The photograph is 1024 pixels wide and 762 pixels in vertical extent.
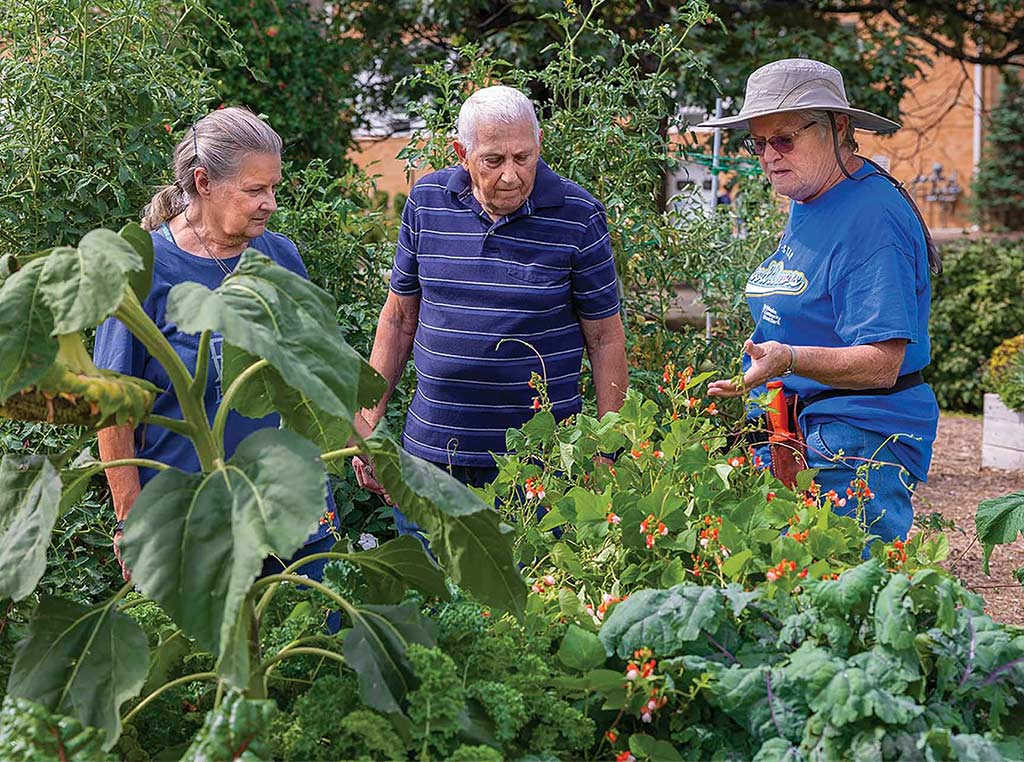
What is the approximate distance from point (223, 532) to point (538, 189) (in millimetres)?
1925

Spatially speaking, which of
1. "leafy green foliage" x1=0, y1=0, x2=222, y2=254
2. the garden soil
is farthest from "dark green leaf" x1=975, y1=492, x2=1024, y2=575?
"leafy green foliage" x1=0, y1=0, x2=222, y2=254

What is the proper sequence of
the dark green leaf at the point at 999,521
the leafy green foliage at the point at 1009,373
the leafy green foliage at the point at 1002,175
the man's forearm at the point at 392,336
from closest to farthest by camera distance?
the dark green leaf at the point at 999,521, the man's forearm at the point at 392,336, the leafy green foliage at the point at 1009,373, the leafy green foliage at the point at 1002,175

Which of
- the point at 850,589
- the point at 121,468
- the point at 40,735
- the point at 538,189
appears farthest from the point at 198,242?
the point at 850,589

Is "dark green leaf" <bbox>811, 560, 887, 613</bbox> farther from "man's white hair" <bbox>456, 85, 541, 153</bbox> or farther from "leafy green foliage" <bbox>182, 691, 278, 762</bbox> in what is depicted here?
"man's white hair" <bbox>456, 85, 541, 153</bbox>

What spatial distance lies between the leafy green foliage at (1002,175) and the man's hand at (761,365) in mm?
20488

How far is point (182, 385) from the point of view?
1.56 metres

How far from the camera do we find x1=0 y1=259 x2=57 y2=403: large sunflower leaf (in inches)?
55.1

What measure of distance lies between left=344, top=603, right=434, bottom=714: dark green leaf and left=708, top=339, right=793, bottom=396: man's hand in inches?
44.7

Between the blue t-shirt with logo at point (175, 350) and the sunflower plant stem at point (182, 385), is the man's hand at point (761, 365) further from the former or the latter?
the sunflower plant stem at point (182, 385)

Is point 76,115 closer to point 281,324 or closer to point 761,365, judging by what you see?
point 761,365

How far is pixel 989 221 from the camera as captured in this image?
73.8 feet

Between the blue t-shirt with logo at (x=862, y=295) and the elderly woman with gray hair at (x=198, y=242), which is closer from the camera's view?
the elderly woman with gray hair at (x=198, y=242)

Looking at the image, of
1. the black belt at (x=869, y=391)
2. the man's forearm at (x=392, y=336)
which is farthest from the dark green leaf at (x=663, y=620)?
the man's forearm at (x=392, y=336)

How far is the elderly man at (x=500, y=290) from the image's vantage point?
3.10 metres
